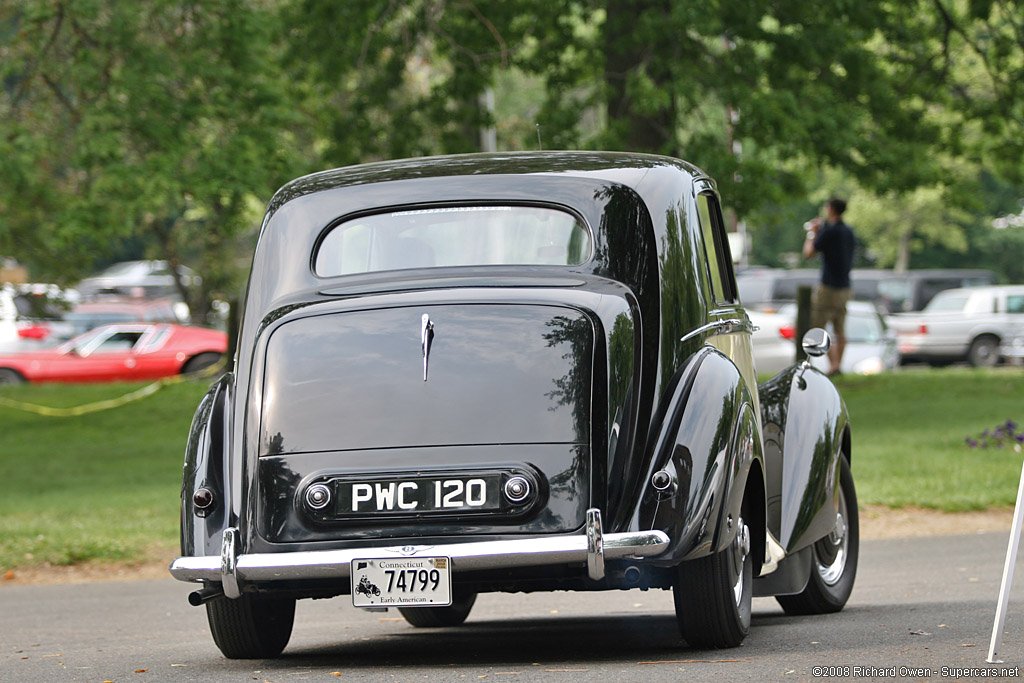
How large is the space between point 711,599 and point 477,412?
1.12m

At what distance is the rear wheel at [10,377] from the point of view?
2750 cm

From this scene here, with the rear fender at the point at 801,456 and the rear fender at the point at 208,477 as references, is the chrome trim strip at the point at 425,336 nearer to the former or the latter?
the rear fender at the point at 208,477

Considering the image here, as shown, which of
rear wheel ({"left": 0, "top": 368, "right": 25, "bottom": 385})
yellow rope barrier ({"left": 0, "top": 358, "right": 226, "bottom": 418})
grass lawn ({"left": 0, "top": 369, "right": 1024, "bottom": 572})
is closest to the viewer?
grass lawn ({"left": 0, "top": 369, "right": 1024, "bottom": 572})

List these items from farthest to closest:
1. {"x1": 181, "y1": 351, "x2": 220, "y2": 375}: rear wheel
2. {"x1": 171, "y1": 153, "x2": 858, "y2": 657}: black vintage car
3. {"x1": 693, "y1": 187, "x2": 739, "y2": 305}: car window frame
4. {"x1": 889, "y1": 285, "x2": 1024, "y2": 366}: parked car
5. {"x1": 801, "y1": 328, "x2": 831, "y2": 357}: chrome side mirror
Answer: {"x1": 889, "y1": 285, "x2": 1024, "y2": 366}: parked car → {"x1": 181, "y1": 351, "x2": 220, "y2": 375}: rear wheel → {"x1": 801, "y1": 328, "x2": 831, "y2": 357}: chrome side mirror → {"x1": 693, "y1": 187, "x2": 739, "y2": 305}: car window frame → {"x1": 171, "y1": 153, "x2": 858, "y2": 657}: black vintage car

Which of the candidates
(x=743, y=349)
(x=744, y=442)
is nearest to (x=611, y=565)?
(x=744, y=442)

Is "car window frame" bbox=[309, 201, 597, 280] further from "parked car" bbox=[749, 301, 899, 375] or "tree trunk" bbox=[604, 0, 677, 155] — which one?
"parked car" bbox=[749, 301, 899, 375]

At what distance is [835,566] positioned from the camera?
7.31 meters

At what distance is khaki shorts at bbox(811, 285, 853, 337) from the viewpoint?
741 inches

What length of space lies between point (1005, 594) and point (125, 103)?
45.4 ft

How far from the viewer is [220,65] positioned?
1688cm

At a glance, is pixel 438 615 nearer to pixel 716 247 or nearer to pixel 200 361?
pixel 716 247

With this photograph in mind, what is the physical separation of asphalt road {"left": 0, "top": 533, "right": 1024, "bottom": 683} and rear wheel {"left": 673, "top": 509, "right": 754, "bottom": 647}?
0.07 meters

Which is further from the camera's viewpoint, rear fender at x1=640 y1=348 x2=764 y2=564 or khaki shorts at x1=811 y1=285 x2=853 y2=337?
khaki shorts at x1=811 y1=285 x2=853 y2=337

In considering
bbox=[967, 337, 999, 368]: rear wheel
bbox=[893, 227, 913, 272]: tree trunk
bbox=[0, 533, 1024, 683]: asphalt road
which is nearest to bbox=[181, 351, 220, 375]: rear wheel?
bbox=[967, 337, 999, 368]: rear wheel
